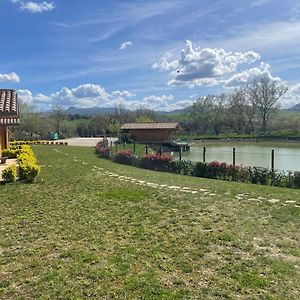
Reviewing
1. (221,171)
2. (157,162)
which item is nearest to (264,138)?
(157,162)

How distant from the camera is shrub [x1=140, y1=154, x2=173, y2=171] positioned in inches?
656

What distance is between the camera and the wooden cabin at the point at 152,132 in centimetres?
4259

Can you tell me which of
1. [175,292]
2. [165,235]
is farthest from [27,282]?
[165,235]

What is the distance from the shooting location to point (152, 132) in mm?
43406

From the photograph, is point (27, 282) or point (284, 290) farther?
point (27, 282)

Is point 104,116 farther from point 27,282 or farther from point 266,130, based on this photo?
point 27,282

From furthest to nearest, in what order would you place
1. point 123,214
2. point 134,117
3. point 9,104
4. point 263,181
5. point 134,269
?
1. point 134,117
2. point 263,181
3. point 9,104
4. point 123,214
5. point 134,269

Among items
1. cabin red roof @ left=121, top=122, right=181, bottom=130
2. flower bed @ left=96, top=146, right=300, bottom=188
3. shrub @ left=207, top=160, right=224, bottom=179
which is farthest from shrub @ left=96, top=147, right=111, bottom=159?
cabin red roof @ left=121, top=122, right=181, bottom=130

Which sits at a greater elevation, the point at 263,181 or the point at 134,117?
the point at 134,117

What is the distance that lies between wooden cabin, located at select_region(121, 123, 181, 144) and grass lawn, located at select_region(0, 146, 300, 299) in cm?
3362

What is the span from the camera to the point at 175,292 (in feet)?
12.3

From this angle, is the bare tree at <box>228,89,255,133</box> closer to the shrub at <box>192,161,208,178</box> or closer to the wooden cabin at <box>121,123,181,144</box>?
the wooden cabin at <box>121,123,181,144</box>

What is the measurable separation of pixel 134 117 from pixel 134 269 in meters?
66.1

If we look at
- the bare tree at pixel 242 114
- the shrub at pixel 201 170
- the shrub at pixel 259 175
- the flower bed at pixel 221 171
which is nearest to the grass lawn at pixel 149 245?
the flower bed at pixel 221 171
